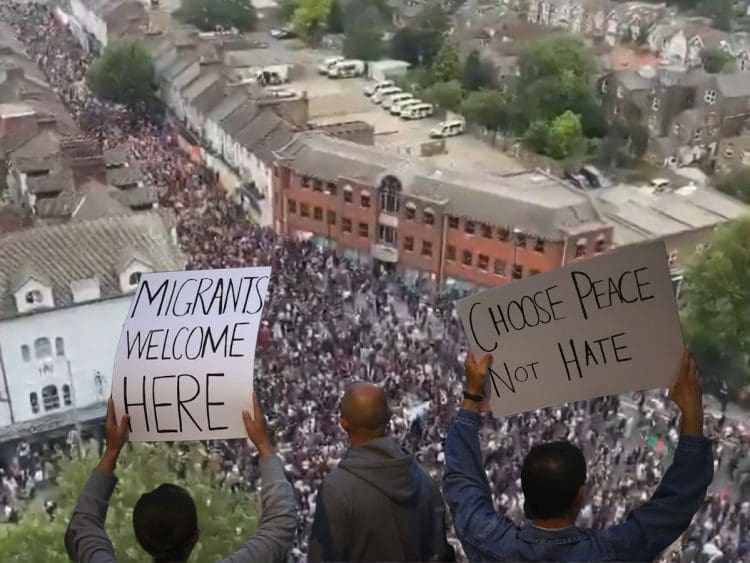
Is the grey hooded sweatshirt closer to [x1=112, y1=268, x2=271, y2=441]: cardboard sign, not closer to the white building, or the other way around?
[x1=112, y1=268, x2=271, y2=441]: cardboard sign

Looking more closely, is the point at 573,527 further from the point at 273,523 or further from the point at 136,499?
the point at 136,499

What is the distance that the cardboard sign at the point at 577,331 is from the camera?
4.86 ft

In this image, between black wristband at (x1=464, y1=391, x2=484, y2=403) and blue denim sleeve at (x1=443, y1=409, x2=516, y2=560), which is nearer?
blue denim sleeve at (x1=443, y1=409, x2=516, y2=560)

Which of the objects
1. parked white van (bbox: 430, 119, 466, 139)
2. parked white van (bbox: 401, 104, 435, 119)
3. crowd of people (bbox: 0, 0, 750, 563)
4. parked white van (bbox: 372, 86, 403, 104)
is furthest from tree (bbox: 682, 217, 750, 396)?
parked white van (bbox: 372, 86, 403, 104)

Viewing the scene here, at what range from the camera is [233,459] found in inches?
99.2

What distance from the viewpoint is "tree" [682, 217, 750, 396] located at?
88.9 inches

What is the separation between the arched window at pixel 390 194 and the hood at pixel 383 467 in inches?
46.9

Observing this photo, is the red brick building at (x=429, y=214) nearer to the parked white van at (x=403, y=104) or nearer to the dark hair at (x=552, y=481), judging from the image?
the parked white van at (x=403, y=104)

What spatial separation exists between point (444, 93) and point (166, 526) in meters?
1.63

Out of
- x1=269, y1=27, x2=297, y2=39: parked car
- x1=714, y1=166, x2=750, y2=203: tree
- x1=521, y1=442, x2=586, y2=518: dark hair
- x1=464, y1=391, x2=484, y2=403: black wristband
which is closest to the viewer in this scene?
x1=521, y1=442, x2=586, y2=518: dark hair

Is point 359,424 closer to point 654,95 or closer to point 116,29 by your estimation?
point 654,95

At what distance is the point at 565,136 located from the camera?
238cm

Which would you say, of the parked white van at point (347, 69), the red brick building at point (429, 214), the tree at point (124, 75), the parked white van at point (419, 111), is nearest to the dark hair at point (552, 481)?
the red brick building at point (429, 214)

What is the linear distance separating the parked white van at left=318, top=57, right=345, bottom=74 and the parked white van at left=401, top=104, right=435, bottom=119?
24cm
